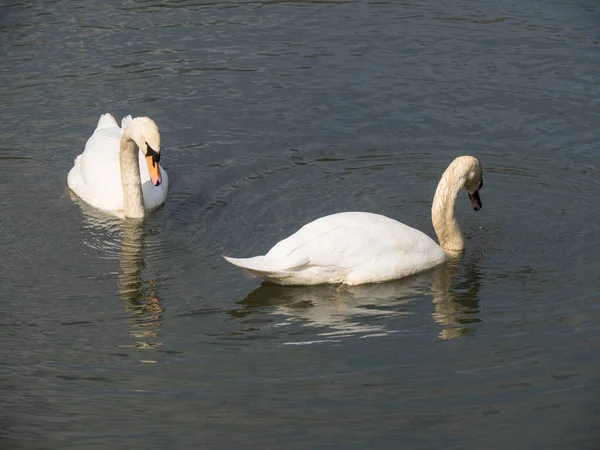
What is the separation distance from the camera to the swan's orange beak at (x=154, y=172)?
12078 mm

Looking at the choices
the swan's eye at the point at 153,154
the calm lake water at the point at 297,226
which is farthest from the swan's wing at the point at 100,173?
the swan's eye at the point at 153,154

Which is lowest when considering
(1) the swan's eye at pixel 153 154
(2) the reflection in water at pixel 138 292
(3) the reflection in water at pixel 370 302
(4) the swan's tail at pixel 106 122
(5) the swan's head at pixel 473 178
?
(3) the reflection in water at pixel 370 302

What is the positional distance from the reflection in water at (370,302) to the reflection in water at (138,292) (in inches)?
27.3

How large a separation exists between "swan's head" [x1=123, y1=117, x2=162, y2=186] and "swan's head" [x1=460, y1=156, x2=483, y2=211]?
9.72 ft

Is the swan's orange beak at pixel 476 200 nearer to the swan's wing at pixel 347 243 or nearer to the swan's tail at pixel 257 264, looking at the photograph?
the swan's wing at pixel 347 243

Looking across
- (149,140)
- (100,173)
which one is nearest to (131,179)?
(149,140)

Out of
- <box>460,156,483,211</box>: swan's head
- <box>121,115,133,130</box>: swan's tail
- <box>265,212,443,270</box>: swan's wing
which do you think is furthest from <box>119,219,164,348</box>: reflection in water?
<box>460,156,483,211</box>: swan's head

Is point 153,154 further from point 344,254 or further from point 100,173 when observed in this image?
point 344,254

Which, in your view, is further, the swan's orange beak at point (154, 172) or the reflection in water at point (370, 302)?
the swan's orange beak at point (154, 172)

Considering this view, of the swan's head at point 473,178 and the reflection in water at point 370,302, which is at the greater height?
the swan's head at point 473,178

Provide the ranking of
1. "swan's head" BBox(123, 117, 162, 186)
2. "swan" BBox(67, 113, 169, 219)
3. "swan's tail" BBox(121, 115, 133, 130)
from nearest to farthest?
"swan's head" BBox(123, 117, 162, 186) → "swan" BBox(67, 113, 169, 219) → "swan's tail" BBox(121, 115, 133, 130)

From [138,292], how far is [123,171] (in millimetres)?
2489

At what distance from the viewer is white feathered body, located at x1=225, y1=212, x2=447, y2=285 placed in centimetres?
1069

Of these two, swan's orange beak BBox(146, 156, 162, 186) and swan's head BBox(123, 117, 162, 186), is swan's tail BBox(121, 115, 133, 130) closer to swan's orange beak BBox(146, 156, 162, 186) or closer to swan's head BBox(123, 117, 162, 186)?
swan's head BBox(123, 117, 162, 186)
